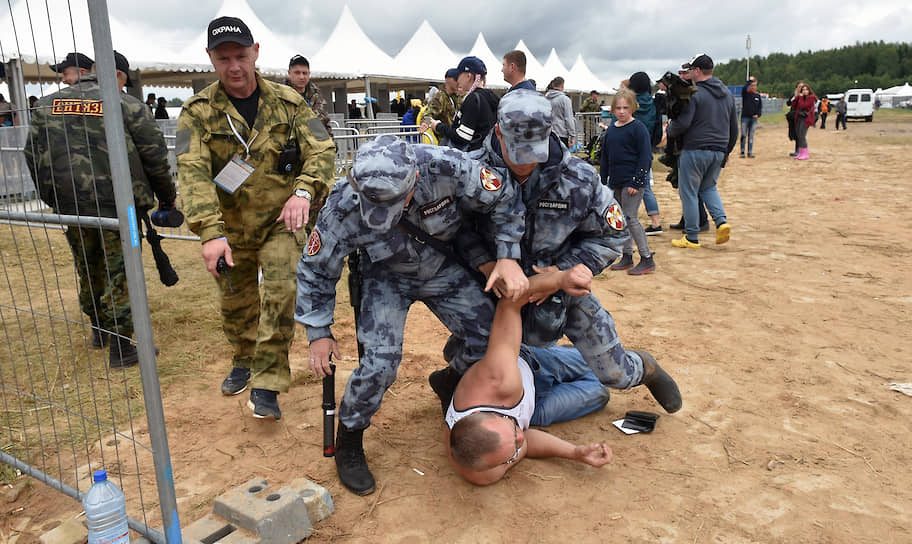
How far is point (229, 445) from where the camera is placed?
10.7 ft

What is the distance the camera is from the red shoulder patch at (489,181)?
267 cm

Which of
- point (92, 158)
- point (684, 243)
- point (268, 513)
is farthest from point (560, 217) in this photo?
point (684, 243)

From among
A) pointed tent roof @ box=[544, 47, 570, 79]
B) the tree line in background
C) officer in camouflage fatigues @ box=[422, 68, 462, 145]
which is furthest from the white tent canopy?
the tree line in background

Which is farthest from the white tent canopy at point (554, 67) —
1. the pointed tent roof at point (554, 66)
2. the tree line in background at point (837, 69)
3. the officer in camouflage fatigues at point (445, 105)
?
the tree line in background at point (837, 69)

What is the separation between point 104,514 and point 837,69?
5164 inches

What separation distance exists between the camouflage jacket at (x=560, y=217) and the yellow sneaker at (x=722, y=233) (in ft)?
14.6

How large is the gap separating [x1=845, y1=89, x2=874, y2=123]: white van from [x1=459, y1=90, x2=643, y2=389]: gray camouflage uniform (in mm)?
43489

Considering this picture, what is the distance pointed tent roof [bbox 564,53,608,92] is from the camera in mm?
28986

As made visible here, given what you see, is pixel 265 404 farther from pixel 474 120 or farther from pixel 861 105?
pixel 861 105

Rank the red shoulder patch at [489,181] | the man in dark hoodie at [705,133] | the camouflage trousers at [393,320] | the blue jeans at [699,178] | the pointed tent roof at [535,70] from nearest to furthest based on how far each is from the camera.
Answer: the red shoulder patch at [489,181], the camouflage trousers at [393,320], the man in dark hoodie at [705,133], the blue jeans at [699,178], the pointed tent roof at [535,70]

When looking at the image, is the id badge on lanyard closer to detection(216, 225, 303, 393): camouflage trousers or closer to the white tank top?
detection(216, 225, 303, 393): camouflage trousers

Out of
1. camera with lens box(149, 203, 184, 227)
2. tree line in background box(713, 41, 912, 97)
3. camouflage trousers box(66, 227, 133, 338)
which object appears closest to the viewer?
camera with lens box(149, 203, 184, 227)

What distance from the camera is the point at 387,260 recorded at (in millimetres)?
2850

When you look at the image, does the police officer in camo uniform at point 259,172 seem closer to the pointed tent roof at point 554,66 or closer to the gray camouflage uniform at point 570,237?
the gray camouflage uniform at point 570,237
